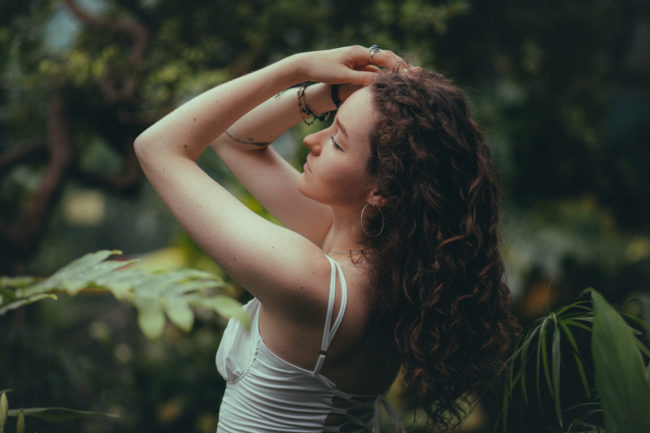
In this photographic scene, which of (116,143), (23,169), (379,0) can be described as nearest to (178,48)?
(116,143)

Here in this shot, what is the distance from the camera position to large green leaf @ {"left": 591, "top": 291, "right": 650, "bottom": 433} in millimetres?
750

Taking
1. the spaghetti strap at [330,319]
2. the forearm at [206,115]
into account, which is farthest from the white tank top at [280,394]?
the forearm at [206,115]

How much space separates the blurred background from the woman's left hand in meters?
1.31

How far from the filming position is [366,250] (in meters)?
1.08

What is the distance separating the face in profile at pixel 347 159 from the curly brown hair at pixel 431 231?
0.02 meters

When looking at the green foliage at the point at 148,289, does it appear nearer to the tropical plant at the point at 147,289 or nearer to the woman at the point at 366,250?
the tropical plant at the point at 147,289

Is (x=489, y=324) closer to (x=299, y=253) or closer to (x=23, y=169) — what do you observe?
(x=299, y=253)

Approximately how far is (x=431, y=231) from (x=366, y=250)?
0.46 feet

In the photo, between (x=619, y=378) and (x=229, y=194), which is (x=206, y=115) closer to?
(x=229, y=194)

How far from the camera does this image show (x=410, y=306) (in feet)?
3.38

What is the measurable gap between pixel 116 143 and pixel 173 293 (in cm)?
269

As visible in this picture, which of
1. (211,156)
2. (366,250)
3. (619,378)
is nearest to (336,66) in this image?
(366,250)

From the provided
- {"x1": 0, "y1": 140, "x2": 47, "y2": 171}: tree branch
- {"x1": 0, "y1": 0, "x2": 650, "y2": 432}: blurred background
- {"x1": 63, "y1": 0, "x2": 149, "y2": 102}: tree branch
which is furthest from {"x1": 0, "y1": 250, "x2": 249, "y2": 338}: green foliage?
{"x1": 0, "y1": 140, "x2": 47, "y2": 171}: tree branch

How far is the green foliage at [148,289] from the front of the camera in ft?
1.94
